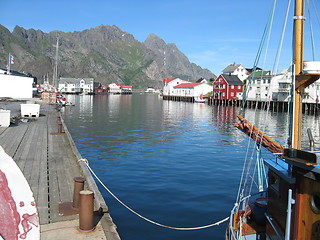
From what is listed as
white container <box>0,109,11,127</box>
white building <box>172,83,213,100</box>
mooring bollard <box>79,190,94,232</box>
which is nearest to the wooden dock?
mooring bollard <box>79,190,94,232</box>

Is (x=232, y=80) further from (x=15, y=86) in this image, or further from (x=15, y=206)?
(x=15, y=206)

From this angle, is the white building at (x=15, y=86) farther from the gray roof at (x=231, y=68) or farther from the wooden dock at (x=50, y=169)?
the gray roof at (x=231, y=68)

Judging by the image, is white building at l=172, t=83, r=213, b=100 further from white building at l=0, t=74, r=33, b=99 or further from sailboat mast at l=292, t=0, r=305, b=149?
sailboat mast at l=292, t=0, r=305, b=149

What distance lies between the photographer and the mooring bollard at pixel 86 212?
8.03 m

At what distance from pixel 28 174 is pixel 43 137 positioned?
396 inches

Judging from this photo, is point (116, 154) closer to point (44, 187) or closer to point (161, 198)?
point (161, 198)

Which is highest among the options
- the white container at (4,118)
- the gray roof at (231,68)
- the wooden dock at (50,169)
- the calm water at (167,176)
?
the gray roof at (231,68)

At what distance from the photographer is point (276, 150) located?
35.9ft

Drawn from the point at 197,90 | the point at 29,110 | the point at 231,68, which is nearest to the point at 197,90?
the point at 197,90

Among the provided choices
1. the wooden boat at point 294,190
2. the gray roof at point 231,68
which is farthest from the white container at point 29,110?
the gray roof at point 231,68

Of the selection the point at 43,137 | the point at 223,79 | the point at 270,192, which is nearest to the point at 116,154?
the point at 43,137

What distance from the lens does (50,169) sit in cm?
1373

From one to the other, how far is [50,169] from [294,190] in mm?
10274

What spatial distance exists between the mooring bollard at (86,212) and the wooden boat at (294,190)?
Result: 13.3ft
